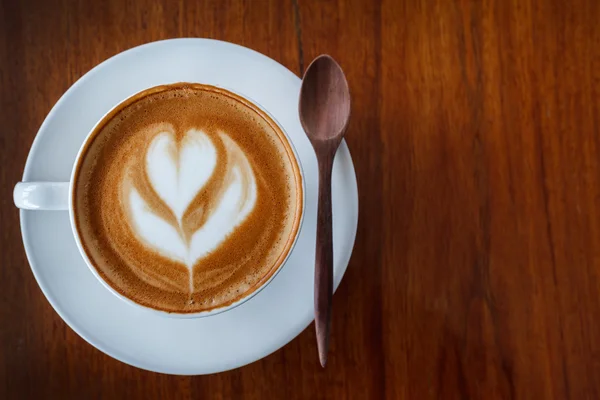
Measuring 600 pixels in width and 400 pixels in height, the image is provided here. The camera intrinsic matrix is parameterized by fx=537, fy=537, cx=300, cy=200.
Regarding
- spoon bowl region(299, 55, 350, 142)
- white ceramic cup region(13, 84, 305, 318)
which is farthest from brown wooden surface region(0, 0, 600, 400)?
white ceramic cup region(13, 84, 305, 318)

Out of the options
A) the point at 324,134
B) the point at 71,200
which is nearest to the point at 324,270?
the point at 324,134

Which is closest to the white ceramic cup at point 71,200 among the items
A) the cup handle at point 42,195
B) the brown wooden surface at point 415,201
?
the cup handle at point 42,195

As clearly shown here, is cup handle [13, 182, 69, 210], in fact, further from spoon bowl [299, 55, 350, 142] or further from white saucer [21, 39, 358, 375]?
spoon bowl [299, 55, 350, 142]

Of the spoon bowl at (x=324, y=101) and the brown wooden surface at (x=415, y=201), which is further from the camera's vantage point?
the brown wooden surface at (x=415, y=201)

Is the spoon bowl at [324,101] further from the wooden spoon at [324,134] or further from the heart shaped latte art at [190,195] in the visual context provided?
the heart shaped latte art at [190,195]

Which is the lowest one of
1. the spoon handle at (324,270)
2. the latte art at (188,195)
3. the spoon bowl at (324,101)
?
the spoon handle at (324,270)

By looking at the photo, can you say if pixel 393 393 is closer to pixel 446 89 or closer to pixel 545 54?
pixel 446 89

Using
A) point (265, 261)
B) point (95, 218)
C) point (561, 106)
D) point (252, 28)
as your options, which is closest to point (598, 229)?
point (561, 106)
